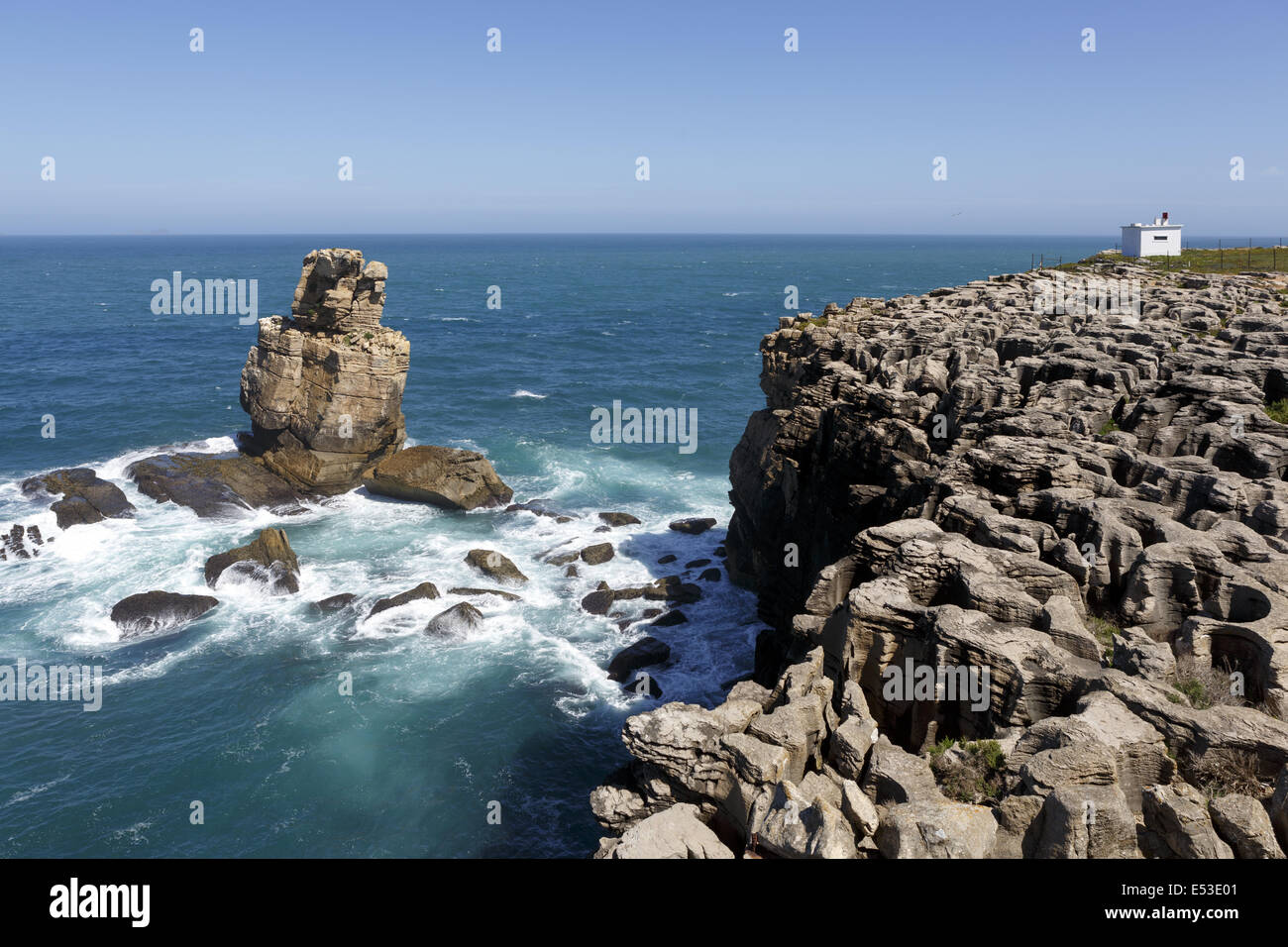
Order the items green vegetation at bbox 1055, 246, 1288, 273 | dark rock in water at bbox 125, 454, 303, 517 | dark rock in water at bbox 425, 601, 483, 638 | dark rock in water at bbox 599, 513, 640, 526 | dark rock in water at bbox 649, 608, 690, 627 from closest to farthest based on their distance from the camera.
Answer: dark rock in water at bbox 425, 601, 483, 638, dark rock in water at bbox 649, 608, 690, 627, dark rock in water at bbox 599, 513, 640, 526, dark rock in water at bbox 125, 454, 303, 517, green vegetation at bbox 1055, 246, 1288, 273

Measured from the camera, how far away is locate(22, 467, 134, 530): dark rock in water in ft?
174

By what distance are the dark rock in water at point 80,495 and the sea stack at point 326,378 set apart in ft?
32.9

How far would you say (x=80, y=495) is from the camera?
183ft

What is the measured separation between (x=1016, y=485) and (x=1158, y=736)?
11144 millimetres

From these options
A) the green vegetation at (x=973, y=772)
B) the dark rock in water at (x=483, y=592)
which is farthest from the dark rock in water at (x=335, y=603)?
the green vegetation at (x=973, y=772)

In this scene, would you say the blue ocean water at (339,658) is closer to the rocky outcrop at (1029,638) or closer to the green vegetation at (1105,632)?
the rocky outcrop at (1029,638)

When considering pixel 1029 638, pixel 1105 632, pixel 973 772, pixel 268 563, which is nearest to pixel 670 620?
pixel 268 563

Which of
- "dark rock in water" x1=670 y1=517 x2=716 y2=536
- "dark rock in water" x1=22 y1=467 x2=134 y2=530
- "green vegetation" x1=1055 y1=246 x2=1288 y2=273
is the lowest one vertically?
"dark rock in water" x1=670 y1=517 x2=716 y2=536

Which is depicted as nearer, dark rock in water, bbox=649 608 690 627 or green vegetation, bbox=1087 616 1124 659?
green vegetation, bbox=1087 616 1124 659

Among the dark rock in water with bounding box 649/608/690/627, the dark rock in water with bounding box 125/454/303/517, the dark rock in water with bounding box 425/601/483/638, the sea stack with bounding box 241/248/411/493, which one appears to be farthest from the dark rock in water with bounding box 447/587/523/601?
the sea stack with bounding box 241/248/411/493

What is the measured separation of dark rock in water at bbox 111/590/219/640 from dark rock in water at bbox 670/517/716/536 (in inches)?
1115

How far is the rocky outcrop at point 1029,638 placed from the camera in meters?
12.7

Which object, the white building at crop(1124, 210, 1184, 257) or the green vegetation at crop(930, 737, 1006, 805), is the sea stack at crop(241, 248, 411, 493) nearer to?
the green vegetation at crop(930, 737, 1006, 805)
